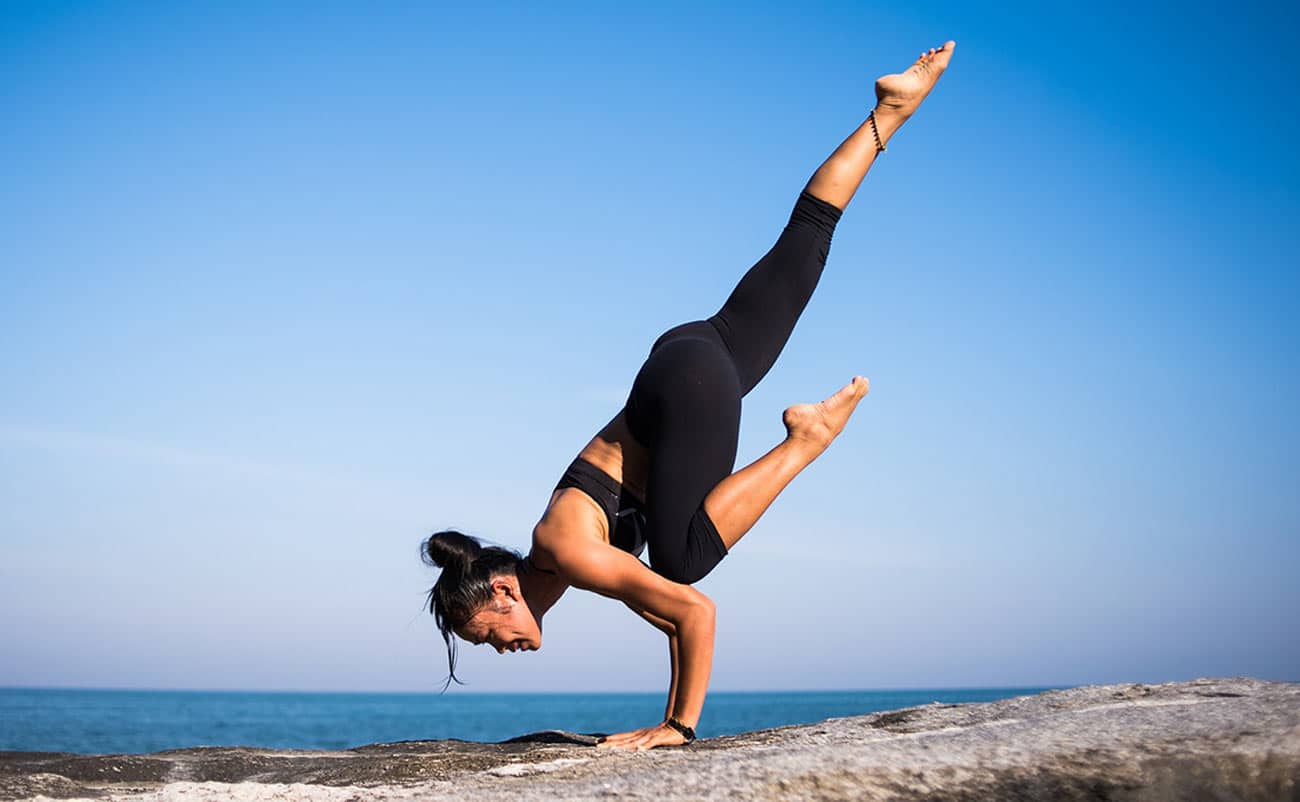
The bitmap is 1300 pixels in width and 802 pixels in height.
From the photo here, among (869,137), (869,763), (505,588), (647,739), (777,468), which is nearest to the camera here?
(869,763)

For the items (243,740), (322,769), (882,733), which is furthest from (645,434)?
(243,740)

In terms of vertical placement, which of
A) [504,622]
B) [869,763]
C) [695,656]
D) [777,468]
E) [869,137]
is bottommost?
[869,763]

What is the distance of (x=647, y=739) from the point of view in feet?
12.1

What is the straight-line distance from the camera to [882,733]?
3.71 meters

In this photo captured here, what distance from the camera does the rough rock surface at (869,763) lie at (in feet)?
8.21

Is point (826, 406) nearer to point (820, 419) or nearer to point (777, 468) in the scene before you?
point (820, 419)

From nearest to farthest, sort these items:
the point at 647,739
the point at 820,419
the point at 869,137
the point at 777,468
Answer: the point at 647,739
the point at 777,468
the point at 820,419
the point at 869,137

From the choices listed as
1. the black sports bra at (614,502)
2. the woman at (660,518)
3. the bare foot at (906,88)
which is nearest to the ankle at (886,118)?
the bare foot at (906,88)

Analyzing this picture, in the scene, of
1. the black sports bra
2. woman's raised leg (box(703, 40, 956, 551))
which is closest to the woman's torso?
the black sports bra

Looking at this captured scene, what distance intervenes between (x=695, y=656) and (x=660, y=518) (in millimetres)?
531

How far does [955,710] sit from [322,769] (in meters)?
2.34

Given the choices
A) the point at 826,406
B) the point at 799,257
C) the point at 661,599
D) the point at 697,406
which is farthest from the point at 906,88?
the point at 661,599

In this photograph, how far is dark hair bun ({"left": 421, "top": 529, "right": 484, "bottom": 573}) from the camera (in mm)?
4062

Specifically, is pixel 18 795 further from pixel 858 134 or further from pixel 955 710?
pixel 858 134
